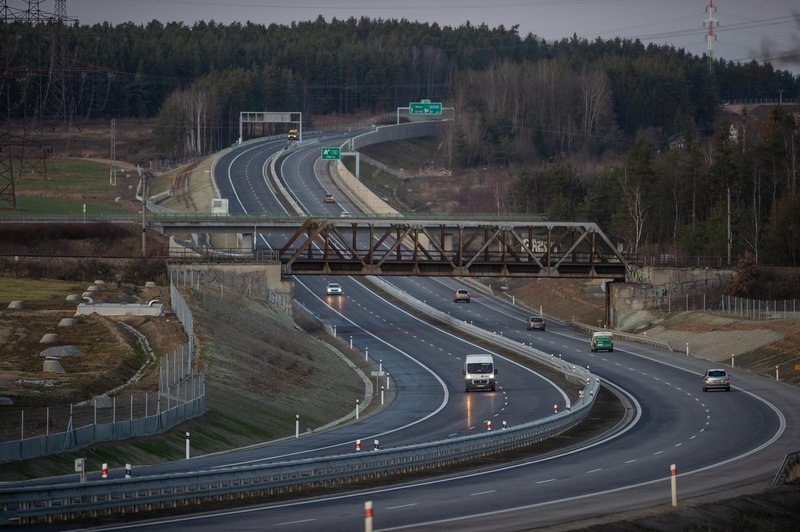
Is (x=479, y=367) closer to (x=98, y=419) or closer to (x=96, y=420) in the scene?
(x=98, y=419)

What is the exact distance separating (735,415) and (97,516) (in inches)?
1553

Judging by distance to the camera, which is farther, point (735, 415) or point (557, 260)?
point (557, 260)

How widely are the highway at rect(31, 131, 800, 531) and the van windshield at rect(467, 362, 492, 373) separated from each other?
5.43ft

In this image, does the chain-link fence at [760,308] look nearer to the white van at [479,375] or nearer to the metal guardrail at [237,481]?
the white van at [479,375]

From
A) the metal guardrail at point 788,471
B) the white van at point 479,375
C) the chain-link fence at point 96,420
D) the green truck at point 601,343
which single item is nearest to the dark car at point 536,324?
the green truck at point 601,343

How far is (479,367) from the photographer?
84938 millimetres

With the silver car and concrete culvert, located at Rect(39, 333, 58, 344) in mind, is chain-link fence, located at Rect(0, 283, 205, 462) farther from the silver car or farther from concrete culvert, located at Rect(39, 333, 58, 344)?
the silver car

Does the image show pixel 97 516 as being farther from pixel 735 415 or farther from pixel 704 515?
pixel 735 415

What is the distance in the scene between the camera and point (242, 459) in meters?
52.1

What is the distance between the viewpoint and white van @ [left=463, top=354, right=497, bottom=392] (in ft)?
277

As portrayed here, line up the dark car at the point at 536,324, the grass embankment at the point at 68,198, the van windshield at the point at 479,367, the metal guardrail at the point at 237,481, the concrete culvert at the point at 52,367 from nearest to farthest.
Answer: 1. the metal guardrail at the point at 237,481
2. the concrete culvert at the point at 52,367
3. the van windshield at the point at 479,367
4. the dark car at the point at 536,324
5. the grass embankment at the point at 68,198

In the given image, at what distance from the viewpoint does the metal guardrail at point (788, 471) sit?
4659 centimetres

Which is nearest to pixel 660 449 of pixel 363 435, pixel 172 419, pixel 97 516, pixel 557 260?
pixel 363 435

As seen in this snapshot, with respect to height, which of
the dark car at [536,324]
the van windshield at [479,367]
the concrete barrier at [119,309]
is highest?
the concrete barrier at [119,309]
